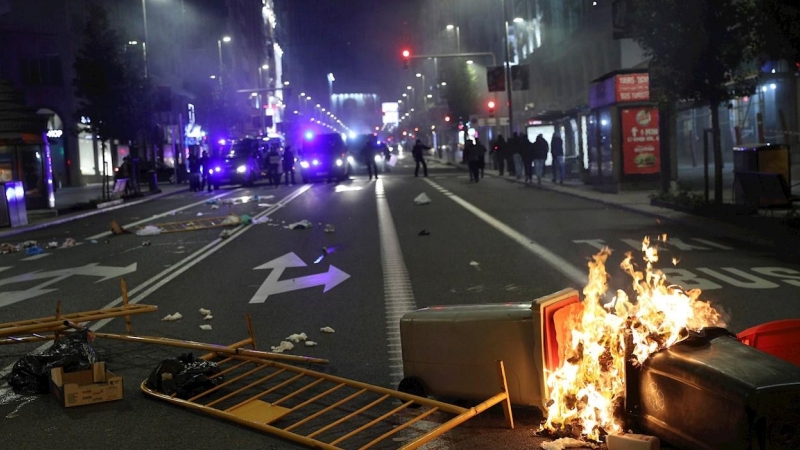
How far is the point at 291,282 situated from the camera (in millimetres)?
12695

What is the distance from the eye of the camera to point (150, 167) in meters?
53.2

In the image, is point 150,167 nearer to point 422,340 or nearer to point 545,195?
point 545,195

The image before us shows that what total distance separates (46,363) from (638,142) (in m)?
24.8

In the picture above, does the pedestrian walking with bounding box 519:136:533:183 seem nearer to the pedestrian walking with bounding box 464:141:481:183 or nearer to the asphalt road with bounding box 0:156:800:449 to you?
the pedestrian walking with bounding box 464:141:481:183

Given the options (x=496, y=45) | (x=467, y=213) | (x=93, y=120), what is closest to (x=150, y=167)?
(x=93, y=120)

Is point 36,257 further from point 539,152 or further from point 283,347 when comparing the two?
point 539,152

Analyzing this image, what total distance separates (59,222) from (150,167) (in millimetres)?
25207

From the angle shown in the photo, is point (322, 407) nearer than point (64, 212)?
Yes

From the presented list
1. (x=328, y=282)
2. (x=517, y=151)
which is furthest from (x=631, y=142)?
(x=328, y=282)

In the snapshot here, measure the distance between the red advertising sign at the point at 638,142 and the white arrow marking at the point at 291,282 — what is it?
17.6 metres

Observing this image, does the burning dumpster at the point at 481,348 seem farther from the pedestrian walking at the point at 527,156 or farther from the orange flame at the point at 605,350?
the pedestrian walking at the point at 527,156

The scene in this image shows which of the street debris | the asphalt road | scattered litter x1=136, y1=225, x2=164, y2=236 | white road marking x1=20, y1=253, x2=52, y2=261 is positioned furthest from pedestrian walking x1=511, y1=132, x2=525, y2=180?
white road marking x1=20, y1=253, x2=52, y2=261

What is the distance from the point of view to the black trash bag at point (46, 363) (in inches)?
281

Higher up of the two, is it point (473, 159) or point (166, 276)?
point (473, 159)
